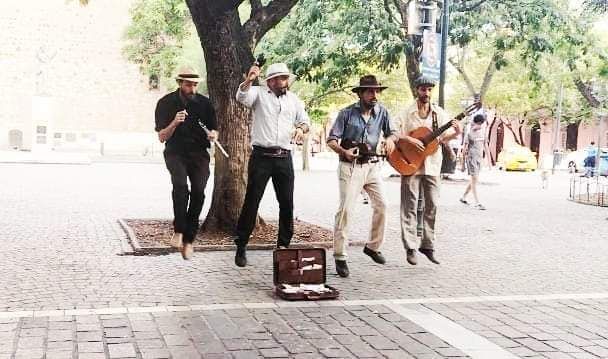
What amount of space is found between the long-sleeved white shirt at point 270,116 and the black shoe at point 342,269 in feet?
4.07

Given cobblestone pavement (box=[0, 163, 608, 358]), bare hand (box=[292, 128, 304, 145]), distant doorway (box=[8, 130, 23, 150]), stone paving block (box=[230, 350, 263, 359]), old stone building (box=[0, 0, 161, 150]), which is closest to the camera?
stone paving block (box=[230, 350, 263, 359])

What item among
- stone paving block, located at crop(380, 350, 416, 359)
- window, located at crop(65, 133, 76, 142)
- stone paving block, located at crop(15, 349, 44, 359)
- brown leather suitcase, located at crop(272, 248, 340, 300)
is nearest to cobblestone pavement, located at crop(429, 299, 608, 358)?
stone paving block, located at crop(380, 350, 416, 359)

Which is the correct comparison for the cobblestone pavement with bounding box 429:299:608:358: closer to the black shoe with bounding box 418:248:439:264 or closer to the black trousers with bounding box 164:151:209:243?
the black shoe with bounding box 418:248:439:264

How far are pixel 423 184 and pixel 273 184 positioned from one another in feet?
5.92

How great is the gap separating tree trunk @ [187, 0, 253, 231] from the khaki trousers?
8.07 feet

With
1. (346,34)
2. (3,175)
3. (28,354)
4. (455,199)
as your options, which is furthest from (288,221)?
(3,175)

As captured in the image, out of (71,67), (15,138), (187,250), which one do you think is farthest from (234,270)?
(71,67)

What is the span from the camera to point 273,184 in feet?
26.5

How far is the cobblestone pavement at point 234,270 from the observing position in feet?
20.2

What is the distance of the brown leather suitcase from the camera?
6996mm

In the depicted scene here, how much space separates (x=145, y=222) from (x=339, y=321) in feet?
21.3

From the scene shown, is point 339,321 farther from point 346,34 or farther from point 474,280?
point 346,34

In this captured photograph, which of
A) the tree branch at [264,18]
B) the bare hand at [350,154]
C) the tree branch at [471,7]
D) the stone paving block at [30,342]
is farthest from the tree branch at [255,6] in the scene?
the tree branch at [471,7]

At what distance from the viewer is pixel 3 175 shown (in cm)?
2475
